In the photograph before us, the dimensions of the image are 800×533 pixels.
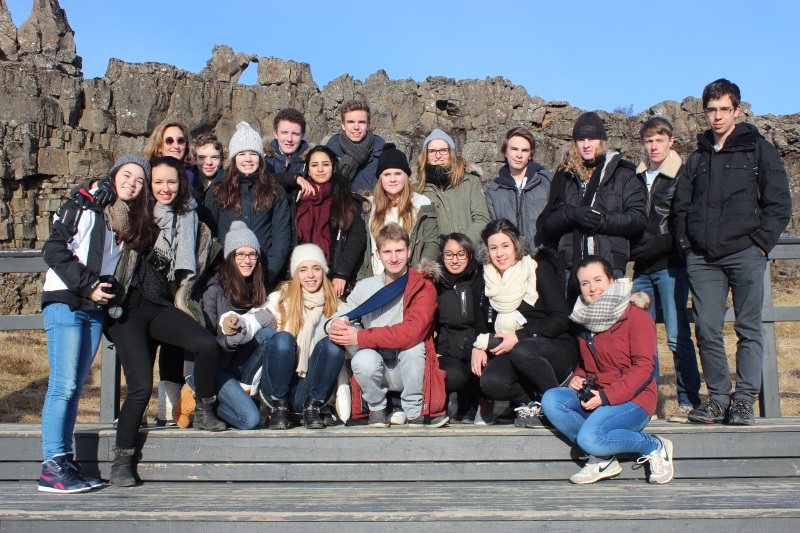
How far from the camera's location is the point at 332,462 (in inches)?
156

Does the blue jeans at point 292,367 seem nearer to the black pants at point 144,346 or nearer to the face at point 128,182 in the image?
the black pants at point 144,346

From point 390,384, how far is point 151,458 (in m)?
1.41

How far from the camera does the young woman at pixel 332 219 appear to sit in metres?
5.08

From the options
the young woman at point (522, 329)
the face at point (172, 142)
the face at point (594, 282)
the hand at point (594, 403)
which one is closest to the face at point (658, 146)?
the young woman at point (522, 329)

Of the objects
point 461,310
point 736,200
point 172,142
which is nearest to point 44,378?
point 172,142

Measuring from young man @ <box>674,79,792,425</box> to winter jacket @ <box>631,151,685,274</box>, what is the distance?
0.25 meters

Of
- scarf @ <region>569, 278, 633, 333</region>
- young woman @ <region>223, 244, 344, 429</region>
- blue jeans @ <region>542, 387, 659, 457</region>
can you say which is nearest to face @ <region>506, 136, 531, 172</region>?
scarf @ <region>569, 278, 633, 333</region>

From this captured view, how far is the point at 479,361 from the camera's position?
4.49m

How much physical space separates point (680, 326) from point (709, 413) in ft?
2.19

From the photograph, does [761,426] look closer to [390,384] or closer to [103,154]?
[390,384]

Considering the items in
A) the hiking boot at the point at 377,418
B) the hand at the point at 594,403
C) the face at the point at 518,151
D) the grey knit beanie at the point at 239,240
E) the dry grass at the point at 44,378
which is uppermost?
the face at the point at 518,151

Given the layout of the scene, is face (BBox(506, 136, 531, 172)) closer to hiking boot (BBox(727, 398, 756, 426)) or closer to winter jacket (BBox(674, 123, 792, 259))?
winter jacket (BBox(674, 123, 792, 259))

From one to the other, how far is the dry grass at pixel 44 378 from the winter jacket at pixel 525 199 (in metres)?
2.84

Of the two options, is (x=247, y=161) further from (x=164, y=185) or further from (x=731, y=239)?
(x=731, y=239)
